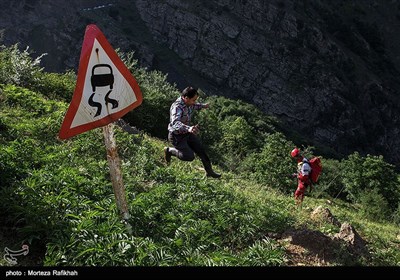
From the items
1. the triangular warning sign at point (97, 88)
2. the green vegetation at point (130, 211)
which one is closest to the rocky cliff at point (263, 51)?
the green vegetation at point (130, 211)

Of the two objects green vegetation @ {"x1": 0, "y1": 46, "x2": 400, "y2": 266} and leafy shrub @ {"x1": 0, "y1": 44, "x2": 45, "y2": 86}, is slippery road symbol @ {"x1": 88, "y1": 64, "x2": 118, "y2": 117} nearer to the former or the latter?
green vegetation @ {"x1": 0, "y1": 46, "x2": 400, "y2": 266}

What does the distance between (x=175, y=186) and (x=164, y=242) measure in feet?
7.21

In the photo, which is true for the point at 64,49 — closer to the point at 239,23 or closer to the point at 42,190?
the point at 239,23

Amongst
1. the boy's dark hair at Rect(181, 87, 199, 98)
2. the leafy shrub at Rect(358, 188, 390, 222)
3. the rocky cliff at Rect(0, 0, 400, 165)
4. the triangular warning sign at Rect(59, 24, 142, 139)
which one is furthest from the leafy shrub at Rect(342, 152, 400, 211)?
the rocky cliff at Rect(0, 0, 400, 165)

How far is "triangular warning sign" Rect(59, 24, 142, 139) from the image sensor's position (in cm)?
425

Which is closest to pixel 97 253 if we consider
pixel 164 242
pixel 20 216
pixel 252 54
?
pixel 164 242

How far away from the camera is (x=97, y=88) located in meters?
4.37

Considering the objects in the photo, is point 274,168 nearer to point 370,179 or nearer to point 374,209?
point 374,209

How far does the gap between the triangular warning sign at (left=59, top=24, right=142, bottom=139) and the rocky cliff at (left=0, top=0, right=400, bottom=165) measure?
261ft

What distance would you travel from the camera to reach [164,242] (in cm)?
470

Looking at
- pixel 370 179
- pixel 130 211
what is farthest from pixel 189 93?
pixel 370 179

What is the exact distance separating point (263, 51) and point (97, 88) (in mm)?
90609

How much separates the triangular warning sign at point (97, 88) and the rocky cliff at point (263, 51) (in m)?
79.6
